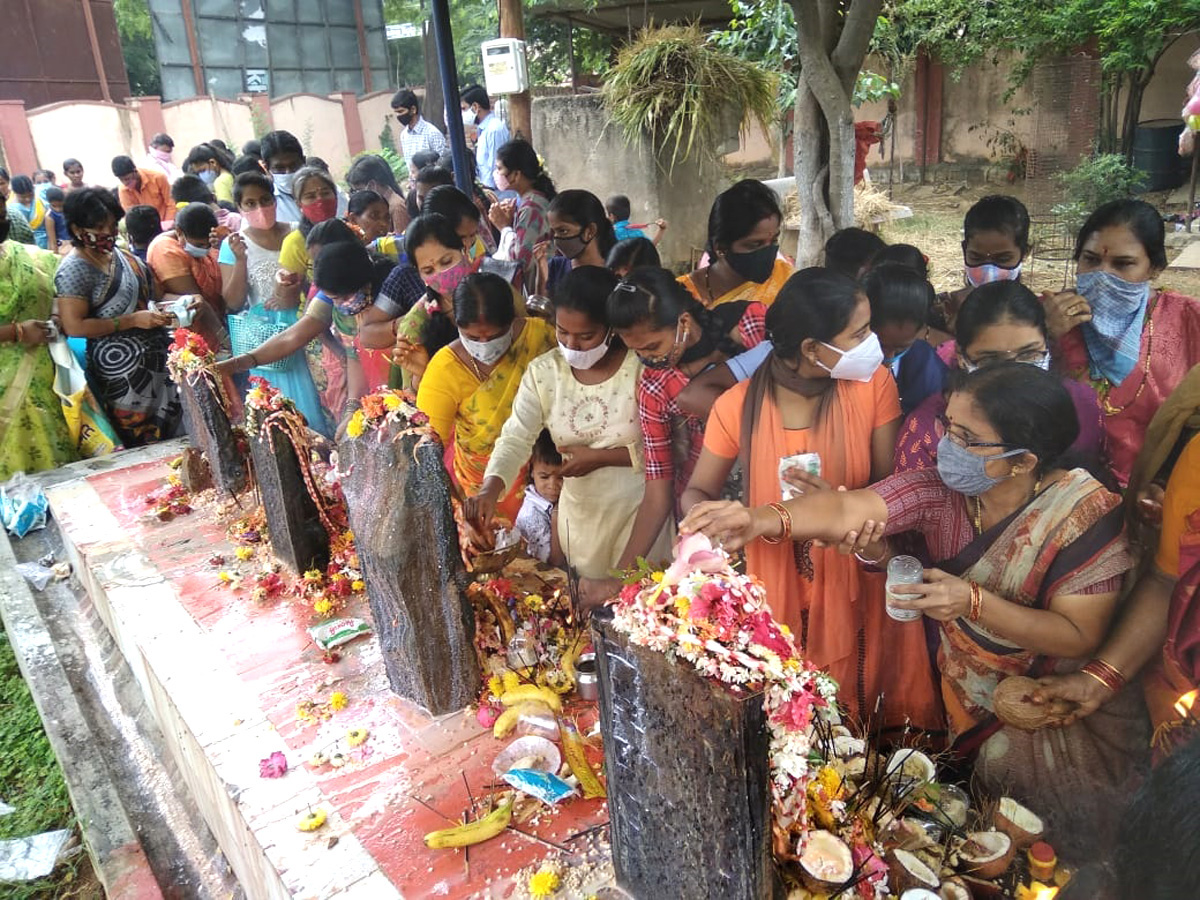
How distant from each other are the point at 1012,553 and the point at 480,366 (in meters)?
2.03

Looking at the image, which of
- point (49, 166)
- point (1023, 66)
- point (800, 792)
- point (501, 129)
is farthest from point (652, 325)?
point (49, 166)

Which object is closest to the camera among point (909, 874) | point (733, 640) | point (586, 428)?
point (733, 640)

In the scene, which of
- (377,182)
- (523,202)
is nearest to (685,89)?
(377,182)

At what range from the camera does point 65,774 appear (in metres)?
3.64

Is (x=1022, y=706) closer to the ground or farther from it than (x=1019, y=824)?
farther from it

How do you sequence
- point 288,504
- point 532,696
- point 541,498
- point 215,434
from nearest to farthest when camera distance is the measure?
point 532,696
point 541,498
point 288,504
point 215,434

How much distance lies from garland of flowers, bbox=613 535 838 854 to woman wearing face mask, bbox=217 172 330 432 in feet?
11.3

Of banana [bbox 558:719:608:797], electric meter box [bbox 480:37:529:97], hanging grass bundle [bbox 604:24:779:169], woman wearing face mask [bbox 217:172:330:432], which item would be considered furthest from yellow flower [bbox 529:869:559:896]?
hanging grass bundle [bbox 604:24:779:169]

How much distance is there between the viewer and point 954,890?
2051 millimetres

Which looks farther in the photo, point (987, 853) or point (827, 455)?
point (827, 455)

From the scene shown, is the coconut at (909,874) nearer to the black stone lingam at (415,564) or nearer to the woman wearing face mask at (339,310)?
the black stone lingam at (415,564)

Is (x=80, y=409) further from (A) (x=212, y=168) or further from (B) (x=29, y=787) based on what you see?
(A) (x=212, y=168)

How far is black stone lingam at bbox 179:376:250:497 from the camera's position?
4375 mm

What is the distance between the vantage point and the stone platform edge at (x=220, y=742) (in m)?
2.36
